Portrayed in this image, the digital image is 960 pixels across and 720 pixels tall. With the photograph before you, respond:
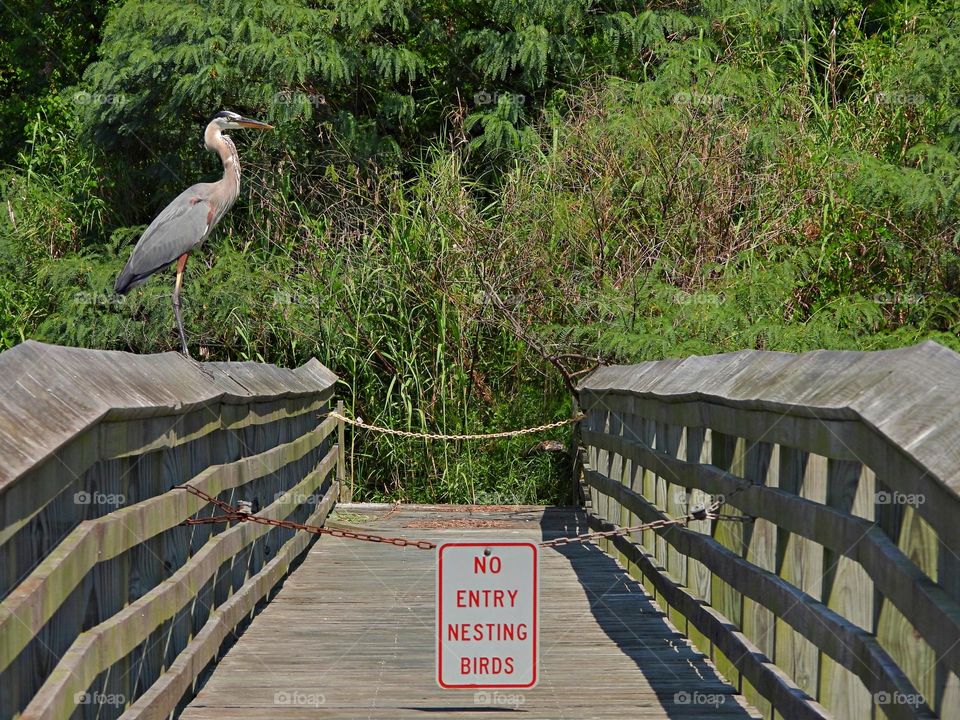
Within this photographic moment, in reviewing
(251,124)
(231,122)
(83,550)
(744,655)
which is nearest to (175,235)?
(251,124)

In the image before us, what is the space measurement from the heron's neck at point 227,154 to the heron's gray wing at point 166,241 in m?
0.61

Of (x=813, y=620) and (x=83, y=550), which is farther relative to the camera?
(x=813, y=620)

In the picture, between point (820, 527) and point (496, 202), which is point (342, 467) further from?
point (820, 527)

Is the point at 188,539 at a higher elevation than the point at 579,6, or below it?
below

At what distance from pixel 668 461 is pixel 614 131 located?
711 cm

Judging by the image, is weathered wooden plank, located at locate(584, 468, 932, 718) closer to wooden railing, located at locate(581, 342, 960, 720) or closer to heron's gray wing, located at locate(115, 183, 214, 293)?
wooden railing, located at locate(581, 342, 960, 720)

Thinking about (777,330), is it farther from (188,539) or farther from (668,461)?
(188,539)

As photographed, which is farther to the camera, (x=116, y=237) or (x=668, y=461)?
(x=116, y=237)

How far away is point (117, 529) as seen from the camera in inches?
153

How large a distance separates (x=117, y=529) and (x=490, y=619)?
1.37 metres

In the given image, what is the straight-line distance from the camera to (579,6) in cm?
1555

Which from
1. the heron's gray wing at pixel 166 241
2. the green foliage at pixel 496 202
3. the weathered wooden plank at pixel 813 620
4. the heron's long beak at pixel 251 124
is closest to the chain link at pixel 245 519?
the weathered wooden plank at pixel 813 620

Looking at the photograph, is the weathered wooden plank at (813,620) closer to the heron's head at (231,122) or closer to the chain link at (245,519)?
the chain link at (245,519)

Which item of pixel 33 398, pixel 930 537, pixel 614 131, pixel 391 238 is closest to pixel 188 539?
pixel 33 398
